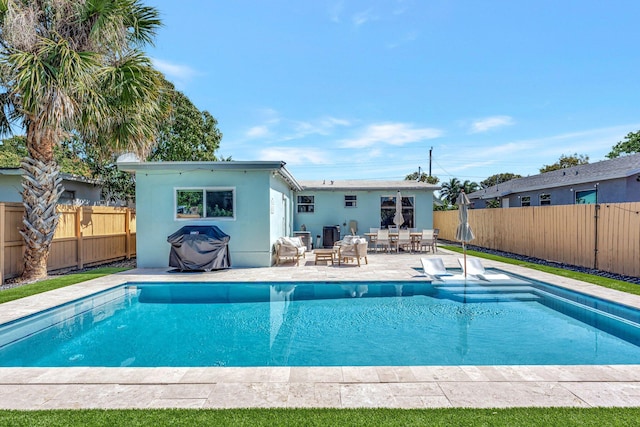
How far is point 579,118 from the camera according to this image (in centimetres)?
2095

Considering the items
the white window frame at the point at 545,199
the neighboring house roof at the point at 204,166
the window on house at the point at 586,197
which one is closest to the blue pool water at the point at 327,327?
the neighboring house roof at the point at 204,166

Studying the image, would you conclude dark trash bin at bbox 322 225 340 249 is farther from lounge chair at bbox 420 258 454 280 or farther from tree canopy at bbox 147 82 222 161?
tree canopy at bbox 147 82 222 161

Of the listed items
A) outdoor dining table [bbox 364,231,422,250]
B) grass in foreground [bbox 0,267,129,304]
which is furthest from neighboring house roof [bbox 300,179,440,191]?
grass in foreground [bbox 0,267,129,304]

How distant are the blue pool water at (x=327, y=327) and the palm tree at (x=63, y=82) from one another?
3731 mm

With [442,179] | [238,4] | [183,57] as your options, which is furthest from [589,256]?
[442,179]

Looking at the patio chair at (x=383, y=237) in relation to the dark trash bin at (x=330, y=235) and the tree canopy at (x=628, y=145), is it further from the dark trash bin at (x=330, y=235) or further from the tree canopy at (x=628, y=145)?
the tree canopy at (x=628, y=145)

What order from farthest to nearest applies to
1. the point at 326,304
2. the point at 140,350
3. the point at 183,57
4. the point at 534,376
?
the point at 183,57 < the point at 326,304 < the point at 140,350 < the point at 534,376

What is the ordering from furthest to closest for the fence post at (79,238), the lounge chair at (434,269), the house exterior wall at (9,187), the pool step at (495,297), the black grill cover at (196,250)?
the house exterior wall at (9,187) → the fence post at (79,238) → the black grill cover at (196,250) → the lounge chair at (434,269) → the pool step at (495,297)

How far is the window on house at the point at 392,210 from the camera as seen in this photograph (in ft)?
60.6

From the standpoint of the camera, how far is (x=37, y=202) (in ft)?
29.2

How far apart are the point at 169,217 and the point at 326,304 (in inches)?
255

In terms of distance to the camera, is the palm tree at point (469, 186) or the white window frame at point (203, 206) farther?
the palm tree at point (469, 186)

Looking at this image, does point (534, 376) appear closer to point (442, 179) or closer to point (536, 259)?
point (536, 259)

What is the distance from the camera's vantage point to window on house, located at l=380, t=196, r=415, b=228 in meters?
18.5
